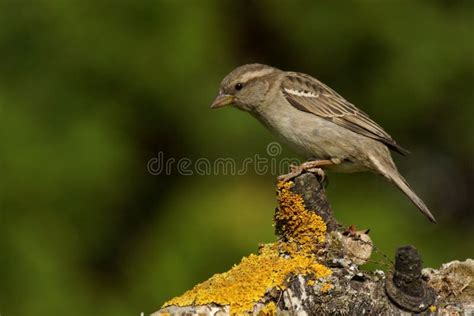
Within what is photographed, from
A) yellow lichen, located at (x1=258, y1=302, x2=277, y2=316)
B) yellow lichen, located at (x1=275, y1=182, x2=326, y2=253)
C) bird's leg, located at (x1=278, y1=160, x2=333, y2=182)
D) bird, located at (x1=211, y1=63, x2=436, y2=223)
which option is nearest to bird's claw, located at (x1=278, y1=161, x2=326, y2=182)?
bird's leg, located at (x1=278, y1=160, x2=333, y2=182)

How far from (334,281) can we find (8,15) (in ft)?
10.9

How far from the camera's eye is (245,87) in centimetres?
526

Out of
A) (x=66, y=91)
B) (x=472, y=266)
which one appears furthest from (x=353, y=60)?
(x=472, y=266)

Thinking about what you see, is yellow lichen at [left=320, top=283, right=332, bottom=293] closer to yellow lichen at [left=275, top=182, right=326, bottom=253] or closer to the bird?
yellow lichen at [left=275, top=182, right=326, bottom=253]

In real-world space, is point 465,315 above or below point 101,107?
below

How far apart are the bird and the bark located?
60.7 inches

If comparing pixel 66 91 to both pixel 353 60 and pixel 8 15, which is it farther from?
pixel 353 60

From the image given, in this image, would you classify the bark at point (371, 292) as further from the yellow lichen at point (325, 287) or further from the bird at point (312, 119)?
the bird at point (312, 119)

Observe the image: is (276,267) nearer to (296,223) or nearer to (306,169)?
(296,223)

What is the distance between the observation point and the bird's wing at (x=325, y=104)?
516cm

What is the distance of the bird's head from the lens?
5164mm

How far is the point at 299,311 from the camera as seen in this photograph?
3.08 meters

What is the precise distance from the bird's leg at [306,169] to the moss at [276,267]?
128mm

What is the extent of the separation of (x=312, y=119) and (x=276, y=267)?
2061 millimetres
